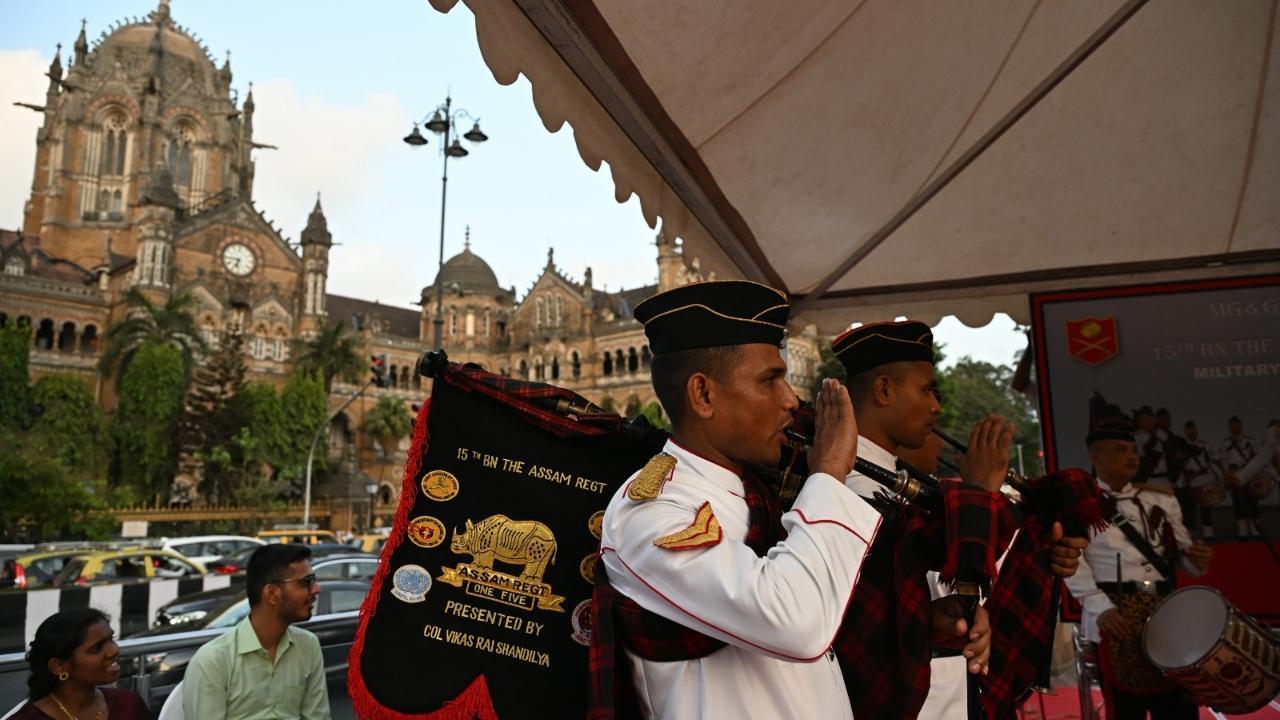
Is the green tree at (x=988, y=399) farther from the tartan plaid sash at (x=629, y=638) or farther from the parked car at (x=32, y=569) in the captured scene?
the tartan plaid sash at (x=629, y=638)

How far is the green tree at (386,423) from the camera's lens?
2420 inches

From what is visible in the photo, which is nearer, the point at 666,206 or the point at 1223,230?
the point at 666,206

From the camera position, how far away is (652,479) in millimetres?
1941

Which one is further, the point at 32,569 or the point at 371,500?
the point at 371,500

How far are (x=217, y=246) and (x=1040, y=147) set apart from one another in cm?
6672

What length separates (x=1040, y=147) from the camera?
441 cm

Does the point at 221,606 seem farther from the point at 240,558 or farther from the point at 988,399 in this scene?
the point at 988,399

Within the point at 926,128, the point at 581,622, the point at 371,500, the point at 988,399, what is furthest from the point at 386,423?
the point at 581,622

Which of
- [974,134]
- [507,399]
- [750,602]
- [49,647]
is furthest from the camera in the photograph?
[974,134]

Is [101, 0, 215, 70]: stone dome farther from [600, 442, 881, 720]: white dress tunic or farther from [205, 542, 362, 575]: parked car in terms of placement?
[600, 442, 881, 720]: white dress tunic

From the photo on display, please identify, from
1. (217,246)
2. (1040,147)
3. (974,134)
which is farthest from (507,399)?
(217,246)

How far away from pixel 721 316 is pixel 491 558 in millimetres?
1042

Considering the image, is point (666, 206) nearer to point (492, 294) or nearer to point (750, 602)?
point (750, 602)

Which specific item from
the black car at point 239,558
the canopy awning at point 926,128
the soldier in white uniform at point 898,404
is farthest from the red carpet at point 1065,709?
the black car at point 239,558
